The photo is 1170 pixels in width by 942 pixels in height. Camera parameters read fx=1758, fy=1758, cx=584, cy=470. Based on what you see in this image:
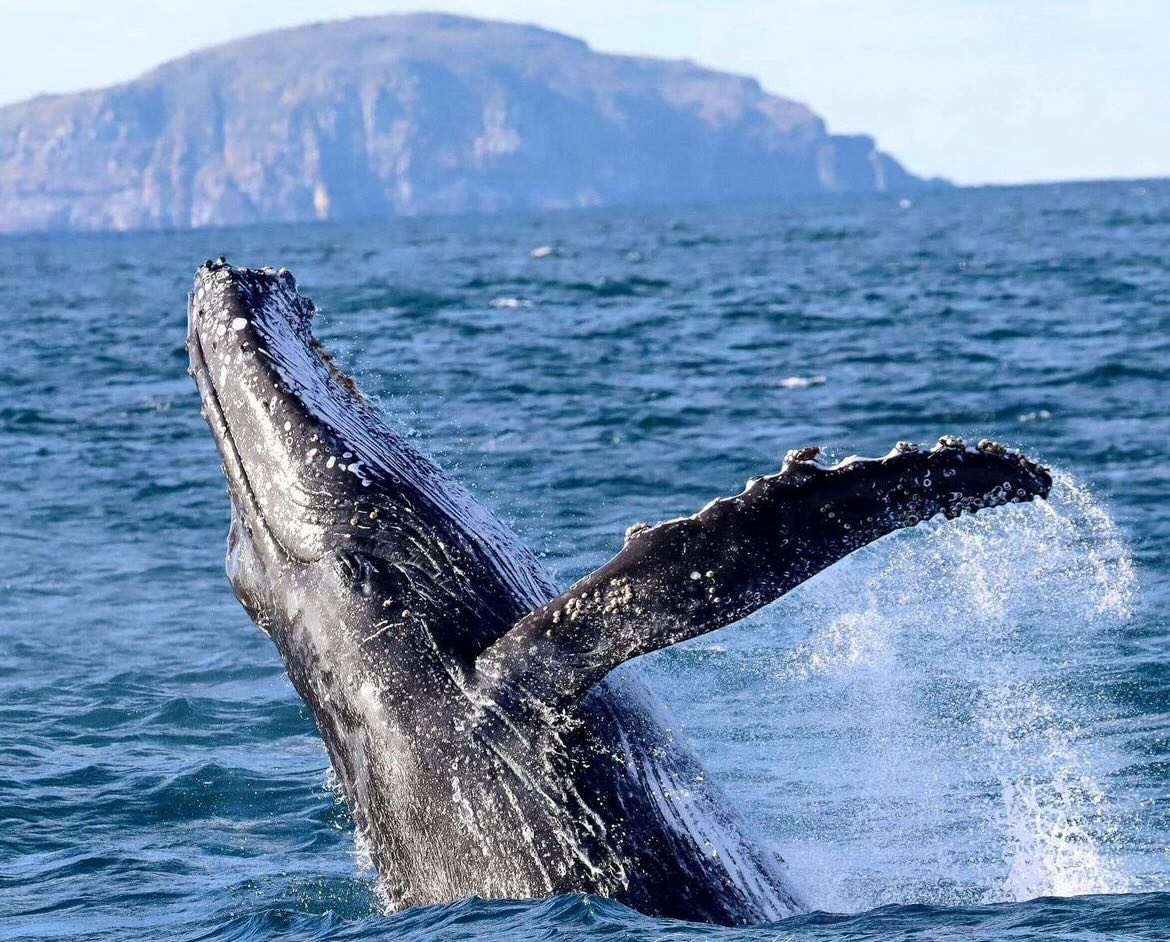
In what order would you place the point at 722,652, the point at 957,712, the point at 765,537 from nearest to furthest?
1. the point at 765,537
2. the point at 957,712
3. the point at 722,652

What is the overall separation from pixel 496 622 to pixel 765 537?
4.97 ft

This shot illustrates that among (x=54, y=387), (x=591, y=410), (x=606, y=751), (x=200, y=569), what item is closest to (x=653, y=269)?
(x=54, y=387)

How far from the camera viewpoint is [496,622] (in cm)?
718

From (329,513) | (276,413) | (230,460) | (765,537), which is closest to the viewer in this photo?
(765,537)

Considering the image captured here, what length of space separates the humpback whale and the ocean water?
280 mm

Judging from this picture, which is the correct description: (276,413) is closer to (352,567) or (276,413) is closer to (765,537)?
(352,567)

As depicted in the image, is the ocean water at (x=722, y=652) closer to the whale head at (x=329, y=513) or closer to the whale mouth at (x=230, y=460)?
the whale head at (x=329, y=513)

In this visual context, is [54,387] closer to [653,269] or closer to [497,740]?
[497,740]

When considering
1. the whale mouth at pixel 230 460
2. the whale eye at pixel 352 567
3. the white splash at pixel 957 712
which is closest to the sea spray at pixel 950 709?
the white splash at pixel 957 712

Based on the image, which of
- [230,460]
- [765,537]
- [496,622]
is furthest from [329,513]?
[765,537]

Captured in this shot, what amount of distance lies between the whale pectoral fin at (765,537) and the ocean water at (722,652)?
123 cm

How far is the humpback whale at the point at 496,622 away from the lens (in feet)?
20.0

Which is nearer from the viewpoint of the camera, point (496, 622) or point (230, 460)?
point (496, 622)

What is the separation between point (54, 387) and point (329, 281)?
32.9m
